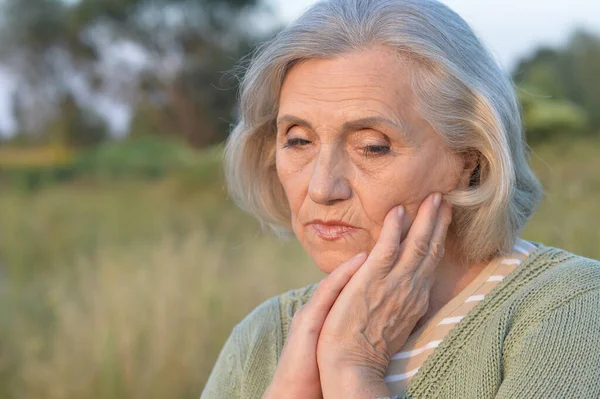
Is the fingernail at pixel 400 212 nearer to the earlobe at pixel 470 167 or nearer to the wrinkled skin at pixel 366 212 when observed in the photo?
the wrinkled skin at pixel 366 212

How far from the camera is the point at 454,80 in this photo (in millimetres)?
1964

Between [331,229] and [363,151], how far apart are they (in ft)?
0.77

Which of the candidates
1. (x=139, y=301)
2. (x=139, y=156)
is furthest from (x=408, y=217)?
(x=139, y=156)

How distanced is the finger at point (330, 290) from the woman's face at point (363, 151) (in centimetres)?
8

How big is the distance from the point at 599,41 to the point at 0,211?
13731 mm

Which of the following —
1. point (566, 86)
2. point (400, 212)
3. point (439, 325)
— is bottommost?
point (566, 86)

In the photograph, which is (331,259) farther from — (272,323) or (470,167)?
(470,167)

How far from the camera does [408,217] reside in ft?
6.52

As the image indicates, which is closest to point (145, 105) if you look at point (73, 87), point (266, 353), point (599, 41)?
point (73, 87)

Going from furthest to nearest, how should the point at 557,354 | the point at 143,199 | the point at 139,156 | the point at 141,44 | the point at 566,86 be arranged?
the point at 141,44 < the point at 139,156 < the point at 566,86 < the point at 143,199 < the point at 557,354

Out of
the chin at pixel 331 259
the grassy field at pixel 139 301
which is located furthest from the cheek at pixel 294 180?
the grassy field at pixel 139 301

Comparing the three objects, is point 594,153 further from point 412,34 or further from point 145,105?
A: point 145,105

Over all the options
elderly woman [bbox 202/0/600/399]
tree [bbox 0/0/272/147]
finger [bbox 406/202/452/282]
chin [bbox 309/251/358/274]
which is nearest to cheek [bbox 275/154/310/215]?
elderly woman [bbox 202/0/600/399]

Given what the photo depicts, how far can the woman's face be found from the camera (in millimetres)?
1929
